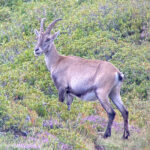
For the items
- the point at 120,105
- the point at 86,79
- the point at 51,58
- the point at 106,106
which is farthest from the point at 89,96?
the point at 51,58

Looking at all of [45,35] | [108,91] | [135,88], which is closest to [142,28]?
[135,88]

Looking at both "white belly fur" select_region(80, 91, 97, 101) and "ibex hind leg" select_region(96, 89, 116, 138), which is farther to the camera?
"white belly fur" select_region(80, 91, 97, 101)

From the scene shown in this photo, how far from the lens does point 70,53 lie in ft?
44.1

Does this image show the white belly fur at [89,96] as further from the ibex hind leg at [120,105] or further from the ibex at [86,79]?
the ibex hind leg at [120,105]

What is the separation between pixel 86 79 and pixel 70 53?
160 inches

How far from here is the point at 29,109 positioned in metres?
10.2

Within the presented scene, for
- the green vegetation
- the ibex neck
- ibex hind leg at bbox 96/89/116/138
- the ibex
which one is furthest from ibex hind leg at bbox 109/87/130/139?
the ibex neck

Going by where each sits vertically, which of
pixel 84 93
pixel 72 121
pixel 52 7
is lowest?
pixel 72 121

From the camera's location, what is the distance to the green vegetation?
348 inches

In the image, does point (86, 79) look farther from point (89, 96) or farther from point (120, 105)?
point (120, 105)

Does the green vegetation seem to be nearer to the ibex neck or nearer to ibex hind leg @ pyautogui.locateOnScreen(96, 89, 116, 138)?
ibex hind leg @ pyautogui.locateOnScreen(96, 89, 116, 138)

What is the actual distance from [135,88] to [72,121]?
10.2 ft

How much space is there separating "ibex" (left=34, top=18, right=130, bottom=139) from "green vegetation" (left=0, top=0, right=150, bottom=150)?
600mm

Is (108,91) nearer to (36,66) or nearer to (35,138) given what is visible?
(35,138)
